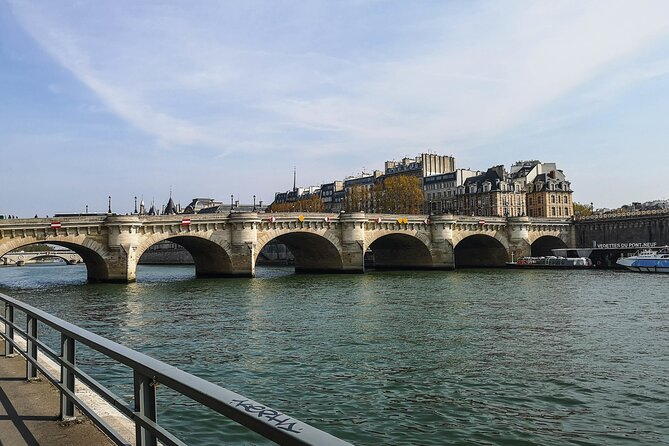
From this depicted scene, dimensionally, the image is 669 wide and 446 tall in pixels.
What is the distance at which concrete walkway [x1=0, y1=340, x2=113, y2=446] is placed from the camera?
17.7 ft

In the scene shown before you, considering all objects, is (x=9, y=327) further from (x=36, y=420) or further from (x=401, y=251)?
(x=401, y=251)

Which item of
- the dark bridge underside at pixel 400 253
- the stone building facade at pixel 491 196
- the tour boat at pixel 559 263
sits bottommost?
the tour boat at pixel 559 263

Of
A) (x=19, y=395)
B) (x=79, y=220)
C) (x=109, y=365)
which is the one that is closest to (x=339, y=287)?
(x=79, y=220)

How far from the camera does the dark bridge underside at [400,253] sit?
7125 cm

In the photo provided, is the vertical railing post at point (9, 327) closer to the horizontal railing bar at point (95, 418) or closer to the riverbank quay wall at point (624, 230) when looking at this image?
the horizontal railing bar at point (95, 418)

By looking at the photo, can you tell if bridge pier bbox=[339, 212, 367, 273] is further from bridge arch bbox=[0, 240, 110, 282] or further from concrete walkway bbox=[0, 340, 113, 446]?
concrete walkway bbox=[0, 340, 113, 446]

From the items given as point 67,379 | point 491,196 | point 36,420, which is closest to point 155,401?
point 67,379

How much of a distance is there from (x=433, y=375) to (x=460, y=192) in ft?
334

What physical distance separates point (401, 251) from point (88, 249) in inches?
1541

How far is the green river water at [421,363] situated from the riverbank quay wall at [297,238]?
50.0 feet

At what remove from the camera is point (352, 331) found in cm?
2241

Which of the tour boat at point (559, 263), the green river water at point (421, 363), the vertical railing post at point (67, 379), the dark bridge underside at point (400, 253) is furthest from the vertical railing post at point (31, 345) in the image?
the tour boat at point (559, 263)

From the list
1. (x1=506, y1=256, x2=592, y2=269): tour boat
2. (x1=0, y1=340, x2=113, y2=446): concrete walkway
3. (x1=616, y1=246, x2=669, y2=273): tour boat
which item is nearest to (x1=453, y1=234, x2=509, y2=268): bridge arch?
(x1=506, y1=256, x2=592, y2=269): tour boat

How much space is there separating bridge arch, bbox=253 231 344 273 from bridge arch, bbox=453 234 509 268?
62.4ft
